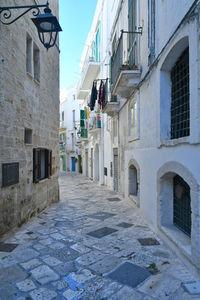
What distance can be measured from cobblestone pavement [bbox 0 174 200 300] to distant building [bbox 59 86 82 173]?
2427cm

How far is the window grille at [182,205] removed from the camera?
155 inches

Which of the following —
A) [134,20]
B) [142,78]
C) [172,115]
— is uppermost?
[134,20]

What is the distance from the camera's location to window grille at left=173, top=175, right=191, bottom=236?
3935 millimetres

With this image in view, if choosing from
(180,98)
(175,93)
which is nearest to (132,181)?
(175,93)

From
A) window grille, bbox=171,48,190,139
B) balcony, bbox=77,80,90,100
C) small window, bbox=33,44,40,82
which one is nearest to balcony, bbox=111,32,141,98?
window grille, bbox=171,48,190,139

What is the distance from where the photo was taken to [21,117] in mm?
5488

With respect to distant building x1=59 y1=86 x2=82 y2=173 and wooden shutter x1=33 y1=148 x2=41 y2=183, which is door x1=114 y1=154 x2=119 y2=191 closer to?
wooden shutter x1=33 y1=148 x2=41 y2=183

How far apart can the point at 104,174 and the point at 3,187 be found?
9.49m

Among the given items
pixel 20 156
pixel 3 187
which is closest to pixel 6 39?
pixel 20 156

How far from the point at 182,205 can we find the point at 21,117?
13.1ft

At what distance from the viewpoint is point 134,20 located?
6977 mm

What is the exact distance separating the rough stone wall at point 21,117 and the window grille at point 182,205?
Result: 3362 millimetres

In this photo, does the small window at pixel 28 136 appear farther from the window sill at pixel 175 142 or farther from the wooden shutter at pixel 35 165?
the window sill at pixel 175 142

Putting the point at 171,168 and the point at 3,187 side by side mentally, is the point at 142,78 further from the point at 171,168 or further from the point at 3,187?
the point at 3,187
